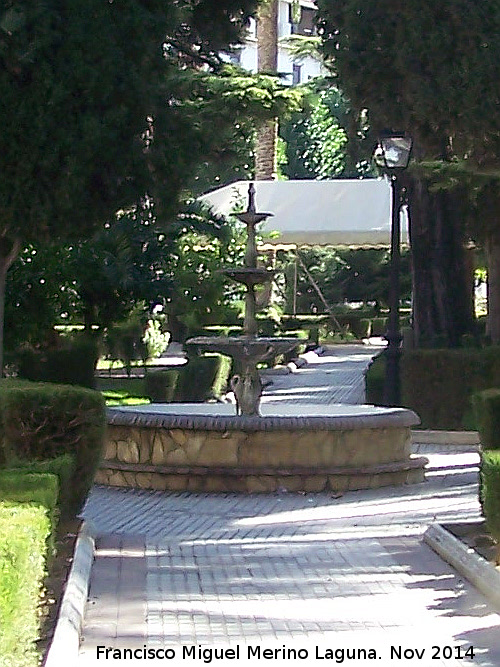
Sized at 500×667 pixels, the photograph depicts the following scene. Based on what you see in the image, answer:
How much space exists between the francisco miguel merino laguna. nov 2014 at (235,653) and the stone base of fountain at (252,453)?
232 inches

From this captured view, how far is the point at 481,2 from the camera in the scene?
1584 centimetres

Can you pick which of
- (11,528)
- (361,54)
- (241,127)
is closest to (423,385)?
(361,54)

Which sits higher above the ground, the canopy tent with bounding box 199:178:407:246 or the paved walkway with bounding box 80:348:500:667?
the canopy tent with bounding box 199:178:407:246

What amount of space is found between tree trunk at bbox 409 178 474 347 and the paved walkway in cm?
844

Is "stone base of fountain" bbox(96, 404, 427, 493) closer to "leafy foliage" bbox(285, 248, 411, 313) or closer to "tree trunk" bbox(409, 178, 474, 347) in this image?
"tree trunk" bbox(409, 178, 474, 347)

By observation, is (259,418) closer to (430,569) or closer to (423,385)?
(430,569)

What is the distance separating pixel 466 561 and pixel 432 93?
29.8 feet

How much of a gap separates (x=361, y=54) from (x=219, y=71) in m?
3.17

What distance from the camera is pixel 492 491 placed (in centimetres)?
741

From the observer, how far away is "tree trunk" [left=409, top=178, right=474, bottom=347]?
20.0 m

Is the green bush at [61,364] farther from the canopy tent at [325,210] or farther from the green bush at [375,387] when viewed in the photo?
the canopy tent at [325,210]

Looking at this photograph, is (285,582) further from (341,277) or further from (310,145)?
(310,145)

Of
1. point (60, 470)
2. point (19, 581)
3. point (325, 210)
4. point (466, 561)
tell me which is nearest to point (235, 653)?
point (19, 581)

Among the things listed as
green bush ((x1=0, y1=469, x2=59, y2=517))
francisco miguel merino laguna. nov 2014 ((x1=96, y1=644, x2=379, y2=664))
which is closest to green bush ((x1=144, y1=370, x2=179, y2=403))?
green bush ((x1=0, y1=469, x2=59, y2=517))
